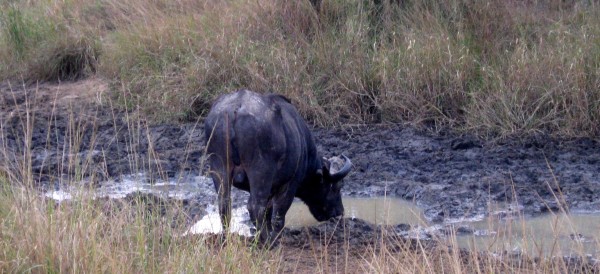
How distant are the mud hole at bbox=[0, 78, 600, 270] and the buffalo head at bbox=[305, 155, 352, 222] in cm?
17

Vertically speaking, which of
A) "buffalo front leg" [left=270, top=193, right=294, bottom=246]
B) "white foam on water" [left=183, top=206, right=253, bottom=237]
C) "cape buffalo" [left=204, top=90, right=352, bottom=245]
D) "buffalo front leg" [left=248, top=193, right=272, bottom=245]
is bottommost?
"white foam on water" [left=183, top=206, right=253, bottom=237]

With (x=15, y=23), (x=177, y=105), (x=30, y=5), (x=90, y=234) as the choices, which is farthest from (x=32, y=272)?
(x=30, y=5)

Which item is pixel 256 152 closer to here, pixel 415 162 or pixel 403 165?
pixel 403 165

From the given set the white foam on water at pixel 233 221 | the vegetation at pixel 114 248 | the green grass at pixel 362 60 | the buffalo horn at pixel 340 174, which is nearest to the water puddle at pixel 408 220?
the white foam on water at pixel 233 221

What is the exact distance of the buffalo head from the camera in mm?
8211

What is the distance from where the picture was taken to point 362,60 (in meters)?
12.0

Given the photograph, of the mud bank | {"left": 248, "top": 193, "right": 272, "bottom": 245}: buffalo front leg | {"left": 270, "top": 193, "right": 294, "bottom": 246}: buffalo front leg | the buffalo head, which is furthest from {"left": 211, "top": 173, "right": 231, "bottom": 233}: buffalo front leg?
the buffalo head

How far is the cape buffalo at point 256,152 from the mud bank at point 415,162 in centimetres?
108

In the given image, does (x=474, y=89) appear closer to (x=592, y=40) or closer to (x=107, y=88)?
(x=592, y=40)

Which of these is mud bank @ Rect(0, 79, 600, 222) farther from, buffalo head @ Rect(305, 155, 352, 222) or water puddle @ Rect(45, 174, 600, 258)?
buffalo head @ Rect(305, 155, 352, 222)

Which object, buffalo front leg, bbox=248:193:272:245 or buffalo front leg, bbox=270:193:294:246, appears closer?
buffalo front leg, bbox=248:193:272:245

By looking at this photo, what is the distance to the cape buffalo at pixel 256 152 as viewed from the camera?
6977mm

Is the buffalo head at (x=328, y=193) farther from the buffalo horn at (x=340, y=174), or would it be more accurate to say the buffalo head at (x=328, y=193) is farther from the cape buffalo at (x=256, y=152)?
the cape buffalo at (x=256, y=152)

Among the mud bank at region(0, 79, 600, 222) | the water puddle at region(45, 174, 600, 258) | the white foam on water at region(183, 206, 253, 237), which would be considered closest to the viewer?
the water puddle at region(45, 174, 600, 258)
